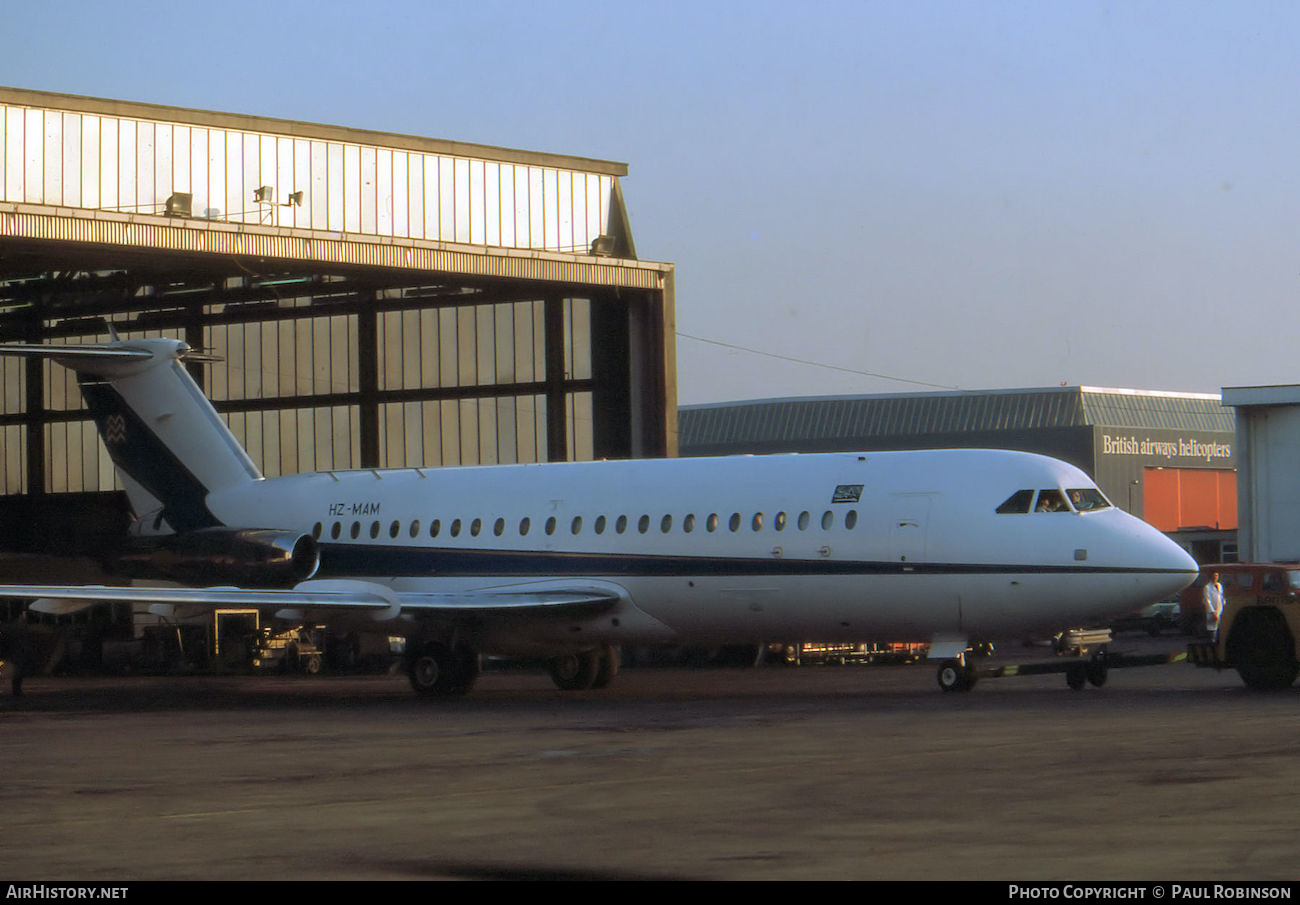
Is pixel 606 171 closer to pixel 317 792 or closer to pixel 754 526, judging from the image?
pixel 754 526

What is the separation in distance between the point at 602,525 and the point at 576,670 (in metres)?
3.18

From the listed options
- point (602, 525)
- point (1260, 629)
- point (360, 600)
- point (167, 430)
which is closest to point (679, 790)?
point (1260, 629)

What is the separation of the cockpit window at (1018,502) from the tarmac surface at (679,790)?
2.23 meters

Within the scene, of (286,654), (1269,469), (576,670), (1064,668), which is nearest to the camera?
(1064,668)

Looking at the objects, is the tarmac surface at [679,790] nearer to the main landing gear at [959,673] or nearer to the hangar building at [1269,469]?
the main landing gear at [959,673]

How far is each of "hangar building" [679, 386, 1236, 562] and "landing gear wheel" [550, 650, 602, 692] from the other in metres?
47.7

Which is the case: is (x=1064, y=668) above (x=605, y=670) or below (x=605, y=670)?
above

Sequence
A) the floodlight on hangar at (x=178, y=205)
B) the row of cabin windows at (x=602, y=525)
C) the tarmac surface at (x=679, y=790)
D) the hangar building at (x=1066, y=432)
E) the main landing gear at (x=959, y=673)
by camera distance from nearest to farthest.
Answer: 1. the tarmac surface at (x=679, y=790)
2. the main landing gear at (x=959, y=673)
3. the row of cabin windows at (x=602, y=525)
4. the floodlight on hangar at (x=178, y=205)
5. the hangar building at (x=1066, y=432)

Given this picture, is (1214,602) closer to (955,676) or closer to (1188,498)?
(955,676)

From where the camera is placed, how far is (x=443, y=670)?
25.1 meters

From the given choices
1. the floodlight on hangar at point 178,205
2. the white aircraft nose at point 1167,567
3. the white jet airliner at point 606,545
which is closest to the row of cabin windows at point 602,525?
the white jet airliner at point 606,545

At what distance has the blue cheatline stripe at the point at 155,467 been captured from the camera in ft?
94.0

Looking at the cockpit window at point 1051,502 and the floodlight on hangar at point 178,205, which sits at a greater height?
the floodlight on hangar at point 178,205

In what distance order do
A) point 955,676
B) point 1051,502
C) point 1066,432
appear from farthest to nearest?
point 1066,432
point 955,676
point 1051,502
